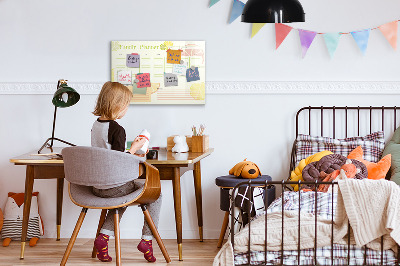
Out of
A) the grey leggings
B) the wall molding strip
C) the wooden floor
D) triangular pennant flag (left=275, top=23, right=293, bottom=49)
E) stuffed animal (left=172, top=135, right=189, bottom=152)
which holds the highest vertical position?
triangular pennant flag (left=275, top=23, right=293, bottom=49)

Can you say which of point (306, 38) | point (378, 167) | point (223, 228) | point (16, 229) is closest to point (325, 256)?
point (378, 167)

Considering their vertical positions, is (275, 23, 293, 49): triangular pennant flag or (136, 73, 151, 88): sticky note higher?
(275, 23, 293, 49): triangular pennant flag

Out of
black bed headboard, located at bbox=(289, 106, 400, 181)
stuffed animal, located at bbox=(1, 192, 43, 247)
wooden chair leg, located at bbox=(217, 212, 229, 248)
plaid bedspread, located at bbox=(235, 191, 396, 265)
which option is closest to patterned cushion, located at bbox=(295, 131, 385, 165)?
black bed headboard, located at bbox=(289, 106, 400, 181)

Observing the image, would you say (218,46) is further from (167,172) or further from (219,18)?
(167,172)

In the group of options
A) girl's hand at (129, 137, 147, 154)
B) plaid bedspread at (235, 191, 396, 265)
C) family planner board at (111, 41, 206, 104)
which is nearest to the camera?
plaid bedspread at (235, 191, 396, 265)

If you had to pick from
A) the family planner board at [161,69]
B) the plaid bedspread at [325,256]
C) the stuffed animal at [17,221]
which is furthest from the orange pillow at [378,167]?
the stuffed animal at [17,221]

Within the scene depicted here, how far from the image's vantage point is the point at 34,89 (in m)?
4.36

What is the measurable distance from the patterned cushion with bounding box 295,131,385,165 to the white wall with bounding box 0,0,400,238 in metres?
0.19

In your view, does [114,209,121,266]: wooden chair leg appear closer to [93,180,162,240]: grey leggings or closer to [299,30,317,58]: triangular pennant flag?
[93,180,162,240]: grey leggings

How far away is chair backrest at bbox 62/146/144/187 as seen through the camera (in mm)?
3174

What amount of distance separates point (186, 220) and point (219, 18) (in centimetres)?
147

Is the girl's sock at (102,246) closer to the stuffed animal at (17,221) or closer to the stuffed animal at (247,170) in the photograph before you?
the stuffed animal at (17,221)

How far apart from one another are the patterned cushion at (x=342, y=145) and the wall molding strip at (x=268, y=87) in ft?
1.12

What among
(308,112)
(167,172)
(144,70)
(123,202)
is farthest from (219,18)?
(123,202)
